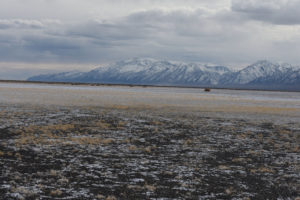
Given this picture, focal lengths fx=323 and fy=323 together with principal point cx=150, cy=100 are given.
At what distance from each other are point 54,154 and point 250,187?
384 inches

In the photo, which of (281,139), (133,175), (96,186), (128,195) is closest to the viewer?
(128,195)

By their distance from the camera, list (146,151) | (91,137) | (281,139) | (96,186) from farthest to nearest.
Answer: (281,139)
(91,137)
(146,151)
(96,186)

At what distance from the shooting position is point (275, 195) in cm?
1183

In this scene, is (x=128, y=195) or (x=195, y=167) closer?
(x=128, y=195)

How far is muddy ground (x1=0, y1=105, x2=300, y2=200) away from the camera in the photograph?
1168cm

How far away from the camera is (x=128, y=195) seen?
11.1 metres

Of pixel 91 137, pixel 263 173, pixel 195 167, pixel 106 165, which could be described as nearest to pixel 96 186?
pixel 106 165

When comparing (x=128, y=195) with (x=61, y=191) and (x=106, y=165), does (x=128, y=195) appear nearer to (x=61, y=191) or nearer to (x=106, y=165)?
(x=61, y=191)

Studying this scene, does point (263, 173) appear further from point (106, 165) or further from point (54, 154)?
point (54, 154)

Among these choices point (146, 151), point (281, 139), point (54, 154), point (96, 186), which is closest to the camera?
point (96, 186)

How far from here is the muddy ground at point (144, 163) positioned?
11680mm

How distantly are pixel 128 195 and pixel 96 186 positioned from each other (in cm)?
149

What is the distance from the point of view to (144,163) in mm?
15594

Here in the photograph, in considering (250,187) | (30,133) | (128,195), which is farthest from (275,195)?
(30,133)
